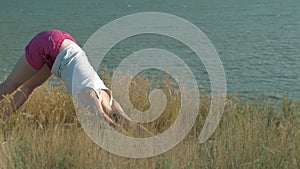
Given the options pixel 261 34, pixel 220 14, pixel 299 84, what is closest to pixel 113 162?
pixel 299 84

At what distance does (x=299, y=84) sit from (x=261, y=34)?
9127 millimetres

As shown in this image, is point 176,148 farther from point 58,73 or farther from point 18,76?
point 18,76

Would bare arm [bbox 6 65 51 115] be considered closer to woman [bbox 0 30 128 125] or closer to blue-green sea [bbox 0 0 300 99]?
woman [bbox 0 30 128 125]

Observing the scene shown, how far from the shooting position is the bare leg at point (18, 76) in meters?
4.27

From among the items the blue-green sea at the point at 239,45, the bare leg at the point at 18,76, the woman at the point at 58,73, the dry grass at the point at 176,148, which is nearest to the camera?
the dry grass at the point at 176,148

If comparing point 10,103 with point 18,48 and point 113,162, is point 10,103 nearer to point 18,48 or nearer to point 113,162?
point 113,162

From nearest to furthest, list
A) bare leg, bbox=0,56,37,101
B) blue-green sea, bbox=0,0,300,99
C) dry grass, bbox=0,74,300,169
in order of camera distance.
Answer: dry grass, bbox=0,74,300,169 < bare leg, bbox=0,56,37,101 < blue-green sea, bbox=0,0,300,99

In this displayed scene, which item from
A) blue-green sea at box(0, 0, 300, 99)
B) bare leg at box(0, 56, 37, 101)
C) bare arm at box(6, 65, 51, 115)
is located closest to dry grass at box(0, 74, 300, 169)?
bare arm at box(6, 65, 51, 115)

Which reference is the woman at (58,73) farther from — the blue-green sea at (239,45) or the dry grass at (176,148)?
the blue-green sea at (239,45)

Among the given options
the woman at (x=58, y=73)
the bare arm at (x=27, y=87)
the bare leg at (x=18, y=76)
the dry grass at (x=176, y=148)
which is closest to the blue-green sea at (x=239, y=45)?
the dry grass at (x=176, y=148)

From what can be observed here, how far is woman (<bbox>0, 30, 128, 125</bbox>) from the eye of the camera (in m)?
3.93

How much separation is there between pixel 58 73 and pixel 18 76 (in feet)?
1.41

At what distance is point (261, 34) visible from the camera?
1892cm

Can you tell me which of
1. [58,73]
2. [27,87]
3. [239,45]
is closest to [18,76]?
[27,87]
